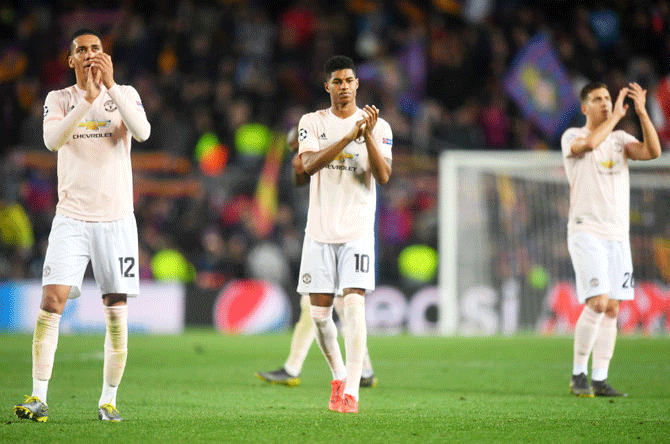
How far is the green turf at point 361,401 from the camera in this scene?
15.9 feet

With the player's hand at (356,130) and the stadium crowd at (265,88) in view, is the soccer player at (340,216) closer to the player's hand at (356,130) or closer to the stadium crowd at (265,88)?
the player's hand at (356,130)

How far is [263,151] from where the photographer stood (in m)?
17.3

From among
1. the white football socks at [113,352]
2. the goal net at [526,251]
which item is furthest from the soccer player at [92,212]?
the goal net at [526,251]

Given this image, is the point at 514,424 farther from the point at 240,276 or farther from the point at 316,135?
the point at 240,276

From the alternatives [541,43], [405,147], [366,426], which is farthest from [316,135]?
[541,43]

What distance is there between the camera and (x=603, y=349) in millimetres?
7238

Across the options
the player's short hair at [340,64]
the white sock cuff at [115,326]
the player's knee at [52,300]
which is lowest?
the white sock cuff at [115,326]

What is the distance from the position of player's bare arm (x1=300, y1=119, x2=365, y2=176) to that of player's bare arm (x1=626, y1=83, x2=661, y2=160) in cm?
255

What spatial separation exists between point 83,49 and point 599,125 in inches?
159

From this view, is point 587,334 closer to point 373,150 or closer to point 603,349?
point 603,349

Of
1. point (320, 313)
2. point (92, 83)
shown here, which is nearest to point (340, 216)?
point (320, 313)

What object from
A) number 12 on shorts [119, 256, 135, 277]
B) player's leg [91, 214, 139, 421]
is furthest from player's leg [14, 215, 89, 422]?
number 12 on shorts [119, 256, 135, 277]

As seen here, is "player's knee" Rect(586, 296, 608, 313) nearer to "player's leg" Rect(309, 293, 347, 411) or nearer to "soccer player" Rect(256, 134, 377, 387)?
"soccer player" Rect(256, 134, 377, 387)

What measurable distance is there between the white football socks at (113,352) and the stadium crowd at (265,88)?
976 centimetres
